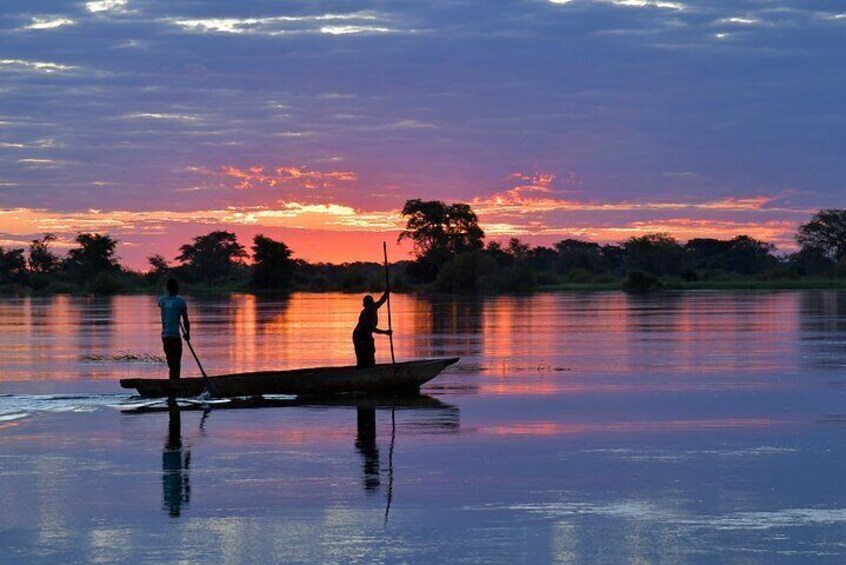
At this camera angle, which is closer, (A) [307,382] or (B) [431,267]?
(A) [307,382]

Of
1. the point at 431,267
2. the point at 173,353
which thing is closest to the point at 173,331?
the point at 173,353

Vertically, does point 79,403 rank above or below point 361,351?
below

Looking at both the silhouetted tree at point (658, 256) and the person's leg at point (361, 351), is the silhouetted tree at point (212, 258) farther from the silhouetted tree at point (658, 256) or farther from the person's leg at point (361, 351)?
the person's leg at point (361, 351)

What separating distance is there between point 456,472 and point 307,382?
7896 mm

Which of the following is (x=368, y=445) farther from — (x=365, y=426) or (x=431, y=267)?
(x=431, y=267)

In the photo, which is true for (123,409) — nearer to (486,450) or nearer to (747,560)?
(486,450)

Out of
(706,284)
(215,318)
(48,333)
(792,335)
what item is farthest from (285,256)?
(792,335)

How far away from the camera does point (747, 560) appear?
9.66m

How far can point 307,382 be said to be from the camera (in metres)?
21.0

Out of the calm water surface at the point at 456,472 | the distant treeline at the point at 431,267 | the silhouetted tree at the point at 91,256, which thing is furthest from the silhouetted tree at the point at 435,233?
the calm water surface at the point at 456,472

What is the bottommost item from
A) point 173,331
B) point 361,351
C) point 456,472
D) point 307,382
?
point 456,472

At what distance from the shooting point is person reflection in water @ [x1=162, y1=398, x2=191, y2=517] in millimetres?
11898

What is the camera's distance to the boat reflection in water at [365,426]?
1270 cm

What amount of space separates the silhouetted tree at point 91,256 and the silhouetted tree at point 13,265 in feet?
28.4
